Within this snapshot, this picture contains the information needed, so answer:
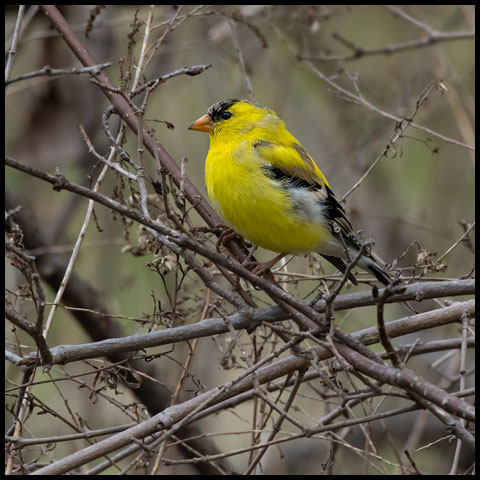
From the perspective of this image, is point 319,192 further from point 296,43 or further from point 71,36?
point 296,43

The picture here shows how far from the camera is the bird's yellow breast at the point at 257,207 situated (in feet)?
12.0

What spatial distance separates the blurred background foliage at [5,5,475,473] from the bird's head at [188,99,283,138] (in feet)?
4.18

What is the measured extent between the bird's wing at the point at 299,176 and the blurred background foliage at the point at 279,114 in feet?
4.72

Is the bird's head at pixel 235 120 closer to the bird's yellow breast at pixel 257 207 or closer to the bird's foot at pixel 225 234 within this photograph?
the bird's yellow breast at pixel 257 207

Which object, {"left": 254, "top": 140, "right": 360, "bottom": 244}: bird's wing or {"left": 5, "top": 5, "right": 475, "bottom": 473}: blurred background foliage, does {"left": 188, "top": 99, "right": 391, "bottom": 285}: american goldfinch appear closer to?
{"left": 254, "top": 140, "right": 360, "bottom": 244}: bird's wing

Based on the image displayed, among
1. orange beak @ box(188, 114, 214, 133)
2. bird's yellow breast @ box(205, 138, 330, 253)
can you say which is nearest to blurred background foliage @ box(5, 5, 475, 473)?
orange beak @ box(188, 114, 214, 133)

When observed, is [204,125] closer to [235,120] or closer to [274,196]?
[235,120]

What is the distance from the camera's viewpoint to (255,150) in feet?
12.9

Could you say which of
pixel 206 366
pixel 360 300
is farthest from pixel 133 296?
pixel 360 300

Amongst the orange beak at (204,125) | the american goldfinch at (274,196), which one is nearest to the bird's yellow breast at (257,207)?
the american goldfinch at (274,196)

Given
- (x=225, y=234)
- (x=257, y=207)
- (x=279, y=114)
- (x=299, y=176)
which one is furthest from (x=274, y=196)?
(x=279, y=114)

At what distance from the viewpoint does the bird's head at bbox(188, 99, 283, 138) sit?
4.19m

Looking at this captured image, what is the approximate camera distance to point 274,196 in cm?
373

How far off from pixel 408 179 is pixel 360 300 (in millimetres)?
5871
